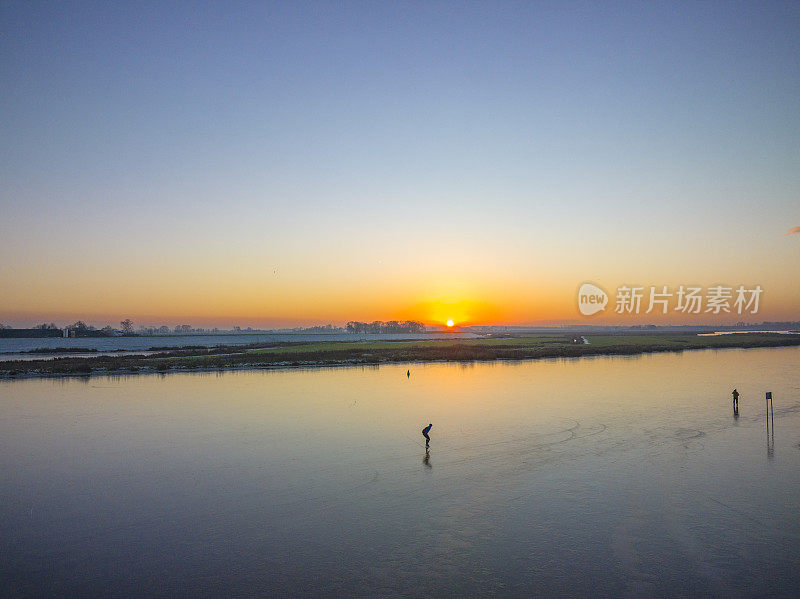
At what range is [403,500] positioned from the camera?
524 inches

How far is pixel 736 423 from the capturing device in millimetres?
22469

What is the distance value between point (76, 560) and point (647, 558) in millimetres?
11337

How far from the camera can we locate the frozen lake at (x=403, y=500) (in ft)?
31.0

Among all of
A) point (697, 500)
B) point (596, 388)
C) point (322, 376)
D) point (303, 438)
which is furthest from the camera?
point (322, 376)

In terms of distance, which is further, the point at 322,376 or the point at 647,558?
the point at 322,376

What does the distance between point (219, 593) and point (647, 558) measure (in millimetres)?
8056

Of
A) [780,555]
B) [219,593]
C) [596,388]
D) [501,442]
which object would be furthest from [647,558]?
[596,388]

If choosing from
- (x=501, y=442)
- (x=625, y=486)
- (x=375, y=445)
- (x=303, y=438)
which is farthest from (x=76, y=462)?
(x=625, y=486)

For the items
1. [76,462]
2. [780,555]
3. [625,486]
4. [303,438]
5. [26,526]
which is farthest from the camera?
[303,438]

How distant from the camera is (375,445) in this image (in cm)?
1948

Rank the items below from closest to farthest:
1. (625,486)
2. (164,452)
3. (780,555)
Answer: (780,555) → (625,486) → (164,452)

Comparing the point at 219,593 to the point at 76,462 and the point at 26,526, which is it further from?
the point at 76,462

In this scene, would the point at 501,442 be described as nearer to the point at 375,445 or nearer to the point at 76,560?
the point at 375,445

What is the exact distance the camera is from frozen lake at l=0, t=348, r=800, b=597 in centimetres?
945
